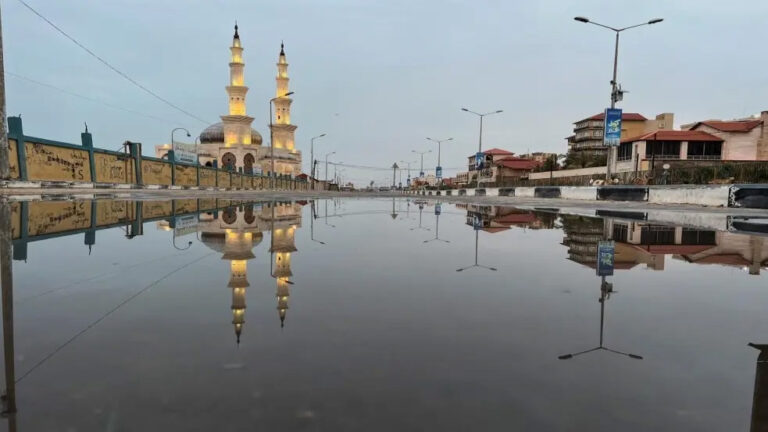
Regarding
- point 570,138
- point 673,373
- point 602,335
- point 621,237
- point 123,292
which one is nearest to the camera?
point 673,373

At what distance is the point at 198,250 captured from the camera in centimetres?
511

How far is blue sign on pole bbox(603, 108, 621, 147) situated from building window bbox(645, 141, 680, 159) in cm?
5305

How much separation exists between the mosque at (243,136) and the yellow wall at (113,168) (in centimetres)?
5765

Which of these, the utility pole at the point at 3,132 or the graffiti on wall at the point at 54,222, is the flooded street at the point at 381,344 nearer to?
the graffiti on wall at the point at 54,222

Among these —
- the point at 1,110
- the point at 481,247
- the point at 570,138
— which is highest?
the point at 570,138

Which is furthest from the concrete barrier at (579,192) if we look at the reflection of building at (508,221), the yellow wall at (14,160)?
the yellow wall at (14,160)

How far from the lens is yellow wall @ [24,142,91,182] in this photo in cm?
2031

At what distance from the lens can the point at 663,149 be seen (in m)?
71.2

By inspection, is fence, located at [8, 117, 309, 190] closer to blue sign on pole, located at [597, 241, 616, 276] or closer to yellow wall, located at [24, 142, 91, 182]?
yellow wall, located at [24, 142, 91, 182]

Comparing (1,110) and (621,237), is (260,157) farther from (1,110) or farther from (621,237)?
(621,237)

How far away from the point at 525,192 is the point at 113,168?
28.2m

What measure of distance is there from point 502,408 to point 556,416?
17 cm

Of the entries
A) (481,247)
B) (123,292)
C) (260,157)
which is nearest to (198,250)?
(123,292)

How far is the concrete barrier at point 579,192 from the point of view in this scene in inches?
1013
